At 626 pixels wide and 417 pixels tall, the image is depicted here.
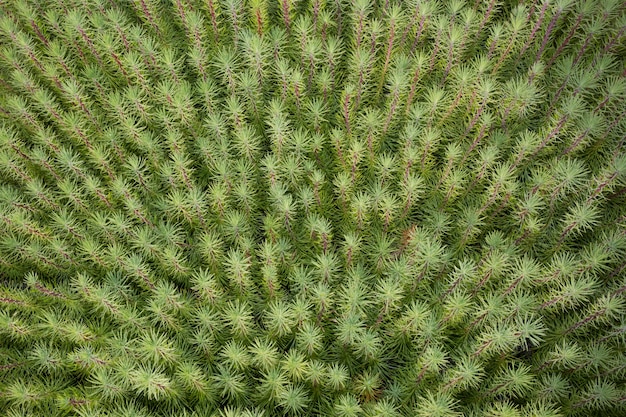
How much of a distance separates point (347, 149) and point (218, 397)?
1.45 ft

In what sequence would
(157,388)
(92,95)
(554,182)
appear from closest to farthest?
(157,388) < (554,182) < (92,95)

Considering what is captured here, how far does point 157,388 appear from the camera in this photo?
0.71 metres

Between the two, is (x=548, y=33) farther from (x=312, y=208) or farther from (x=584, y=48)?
(x=312, y=208)

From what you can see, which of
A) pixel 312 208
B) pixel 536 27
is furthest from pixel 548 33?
pixel 312 208

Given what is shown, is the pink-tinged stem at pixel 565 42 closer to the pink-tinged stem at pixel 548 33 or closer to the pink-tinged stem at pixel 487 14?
the pink-tinged stem at pixel 548 33

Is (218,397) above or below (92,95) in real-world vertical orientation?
below

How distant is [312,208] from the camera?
34.2 inches

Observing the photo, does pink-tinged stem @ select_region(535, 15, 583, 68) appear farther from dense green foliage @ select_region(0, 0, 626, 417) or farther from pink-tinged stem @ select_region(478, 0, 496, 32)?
pink-tinged stem @ select_region(478, 0, 496, 32)

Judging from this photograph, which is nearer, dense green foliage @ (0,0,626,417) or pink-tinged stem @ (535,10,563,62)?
dense green foliage @ (0,0,626,417)

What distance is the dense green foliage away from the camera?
0.75 meters

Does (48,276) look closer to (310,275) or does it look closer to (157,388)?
(157,388)

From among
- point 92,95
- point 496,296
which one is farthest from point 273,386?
point 92,95

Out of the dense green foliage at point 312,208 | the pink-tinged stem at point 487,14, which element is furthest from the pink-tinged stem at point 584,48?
the pink-tinged stem at point 487,14

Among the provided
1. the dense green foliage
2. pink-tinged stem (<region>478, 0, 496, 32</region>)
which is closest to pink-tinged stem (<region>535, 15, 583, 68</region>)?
the dense green foliage
